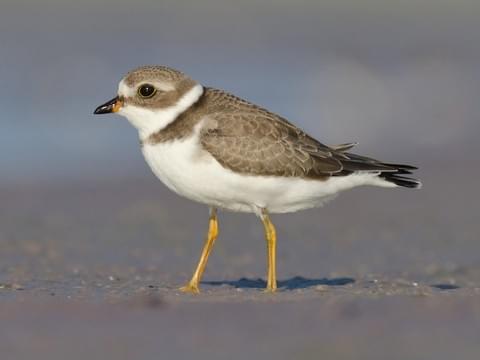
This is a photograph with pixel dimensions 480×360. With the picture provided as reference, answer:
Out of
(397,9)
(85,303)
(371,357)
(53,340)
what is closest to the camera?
(371,357)

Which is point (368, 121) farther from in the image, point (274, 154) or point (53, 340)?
point (53, 340)

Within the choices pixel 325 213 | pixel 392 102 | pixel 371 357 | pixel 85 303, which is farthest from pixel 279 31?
pixel 371 357

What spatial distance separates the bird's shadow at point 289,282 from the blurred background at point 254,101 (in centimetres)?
28

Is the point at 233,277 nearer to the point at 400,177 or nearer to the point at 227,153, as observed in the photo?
the point at 400,177

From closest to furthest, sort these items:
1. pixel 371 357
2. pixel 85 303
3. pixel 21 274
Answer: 1. pixel 371 357
2. pixel 85 303
3. pixel 21 274

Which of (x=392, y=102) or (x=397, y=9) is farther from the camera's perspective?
(x=397, y=9)

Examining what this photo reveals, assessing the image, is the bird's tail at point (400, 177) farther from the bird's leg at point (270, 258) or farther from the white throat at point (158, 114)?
the white throat at point (158, 114)

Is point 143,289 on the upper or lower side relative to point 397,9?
lower

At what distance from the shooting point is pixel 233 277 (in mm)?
10820

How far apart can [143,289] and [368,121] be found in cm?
979

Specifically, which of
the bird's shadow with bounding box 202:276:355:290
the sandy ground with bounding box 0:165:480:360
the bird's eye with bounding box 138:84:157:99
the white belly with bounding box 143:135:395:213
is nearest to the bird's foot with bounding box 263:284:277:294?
the sandy ground with bounding box 0:165:480:360

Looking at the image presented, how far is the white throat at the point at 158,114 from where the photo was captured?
887 centimetres

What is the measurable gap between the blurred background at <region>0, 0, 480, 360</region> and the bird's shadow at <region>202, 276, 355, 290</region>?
276 millimetres

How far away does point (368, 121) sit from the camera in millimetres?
18453
